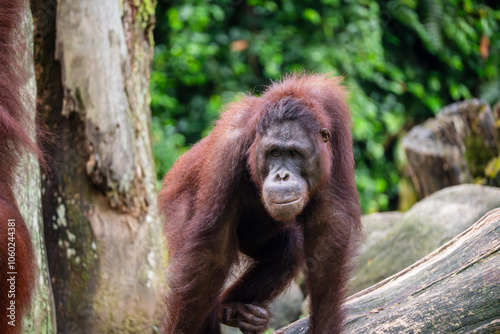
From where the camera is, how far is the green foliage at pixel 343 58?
7645 millimetres

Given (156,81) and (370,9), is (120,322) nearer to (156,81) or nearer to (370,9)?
(156,81)

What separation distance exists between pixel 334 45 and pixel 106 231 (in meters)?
4.45

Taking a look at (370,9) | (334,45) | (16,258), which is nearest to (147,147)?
(16,258)

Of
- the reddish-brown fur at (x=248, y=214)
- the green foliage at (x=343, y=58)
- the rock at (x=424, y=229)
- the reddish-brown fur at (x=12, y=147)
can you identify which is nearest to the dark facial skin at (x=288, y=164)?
the reddish-brown fur at (x=248, y=214)

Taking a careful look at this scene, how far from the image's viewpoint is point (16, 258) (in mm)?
2473

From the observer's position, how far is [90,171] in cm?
434

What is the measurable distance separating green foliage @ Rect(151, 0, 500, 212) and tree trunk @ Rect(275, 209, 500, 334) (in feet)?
13.6

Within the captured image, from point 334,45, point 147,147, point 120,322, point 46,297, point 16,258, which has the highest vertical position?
point 334,45

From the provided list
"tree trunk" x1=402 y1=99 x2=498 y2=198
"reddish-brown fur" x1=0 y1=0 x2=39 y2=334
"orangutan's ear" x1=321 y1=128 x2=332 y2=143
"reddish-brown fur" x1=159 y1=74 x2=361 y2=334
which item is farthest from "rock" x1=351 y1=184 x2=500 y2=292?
"reddish-brown fur" x1=0 y1=0 x2=39 y2=334

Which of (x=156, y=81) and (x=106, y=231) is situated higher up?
(x=156, y=81)

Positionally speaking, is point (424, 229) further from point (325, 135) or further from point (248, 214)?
point (325, 135)

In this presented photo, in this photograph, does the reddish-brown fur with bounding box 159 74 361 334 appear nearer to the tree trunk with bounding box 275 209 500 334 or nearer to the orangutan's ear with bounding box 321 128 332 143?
the orangutan's ear with bounding box 321 128 332 143

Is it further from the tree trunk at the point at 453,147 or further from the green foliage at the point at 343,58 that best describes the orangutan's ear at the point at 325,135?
the green foliage at the point at 343,58

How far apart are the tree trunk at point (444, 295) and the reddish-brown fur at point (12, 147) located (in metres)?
1.44
